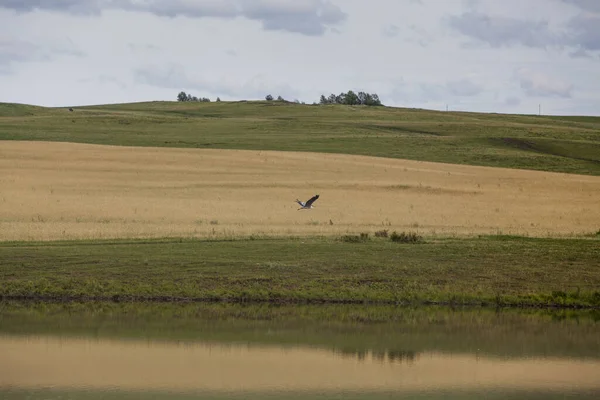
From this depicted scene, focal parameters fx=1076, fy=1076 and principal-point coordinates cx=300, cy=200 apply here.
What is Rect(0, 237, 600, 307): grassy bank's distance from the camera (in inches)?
1064

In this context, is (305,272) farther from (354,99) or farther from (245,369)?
(354,99)

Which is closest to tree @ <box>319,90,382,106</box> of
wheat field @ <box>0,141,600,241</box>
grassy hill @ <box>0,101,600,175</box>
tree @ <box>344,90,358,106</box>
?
tree @ <box>344,90,358,106</box>

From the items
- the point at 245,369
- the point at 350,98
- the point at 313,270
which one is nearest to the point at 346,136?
the point at 313,270

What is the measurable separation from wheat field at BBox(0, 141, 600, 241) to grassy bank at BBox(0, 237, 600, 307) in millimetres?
3070

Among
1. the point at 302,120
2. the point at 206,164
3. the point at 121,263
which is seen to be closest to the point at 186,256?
the point at 121,263

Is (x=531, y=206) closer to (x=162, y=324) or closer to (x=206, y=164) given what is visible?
(x=206, y=164)

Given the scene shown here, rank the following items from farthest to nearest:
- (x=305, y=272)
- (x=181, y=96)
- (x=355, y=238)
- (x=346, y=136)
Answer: (x=181, y=96) < (x=346, y=136) < (x=355, y=238) < (x=305, y=272)

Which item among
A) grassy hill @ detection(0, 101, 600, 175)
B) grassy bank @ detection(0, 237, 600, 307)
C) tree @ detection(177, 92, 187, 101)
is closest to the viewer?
grassy bank @ detection(0, 237, 600, 307)

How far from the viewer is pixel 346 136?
72.6m

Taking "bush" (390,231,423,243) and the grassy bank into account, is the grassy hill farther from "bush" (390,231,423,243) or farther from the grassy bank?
the grassy bank

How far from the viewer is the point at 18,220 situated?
3719 centimetres

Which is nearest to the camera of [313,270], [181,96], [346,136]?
[313,270]

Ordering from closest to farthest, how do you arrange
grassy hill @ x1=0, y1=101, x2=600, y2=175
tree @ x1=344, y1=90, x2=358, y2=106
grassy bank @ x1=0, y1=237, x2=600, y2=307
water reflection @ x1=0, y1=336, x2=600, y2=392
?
water reflection @ x1=0, y1=336, x2=600, y2=392 < grassy bank @ x1=0, y1=237, x2=600, y2=307 < grassy hill @ x1=0, y1=101, x2=600, y2=175 < tree @ x1=344, y1=90, x2=358, y2=106

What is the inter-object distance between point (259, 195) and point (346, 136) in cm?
2783
